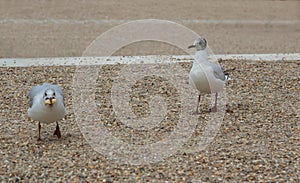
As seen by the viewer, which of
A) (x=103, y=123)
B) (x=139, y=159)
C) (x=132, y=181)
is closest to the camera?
(x=132, y=181)

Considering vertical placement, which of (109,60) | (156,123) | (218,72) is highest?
(218,72)

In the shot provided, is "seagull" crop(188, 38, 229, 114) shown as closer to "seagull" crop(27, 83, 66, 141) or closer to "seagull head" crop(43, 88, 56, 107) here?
"seagull" crop(27, 83, 66, 141)

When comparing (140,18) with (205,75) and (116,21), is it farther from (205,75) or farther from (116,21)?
(205,75)

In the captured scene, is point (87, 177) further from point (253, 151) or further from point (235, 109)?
point (235, 109)

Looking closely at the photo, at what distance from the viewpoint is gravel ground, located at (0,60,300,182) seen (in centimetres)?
348

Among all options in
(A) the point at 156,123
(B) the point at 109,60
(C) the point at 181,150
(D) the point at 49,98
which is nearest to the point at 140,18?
(B) the point at 109,60

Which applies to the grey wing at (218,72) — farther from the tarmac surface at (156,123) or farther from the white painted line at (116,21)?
the white painted line at (116,21)

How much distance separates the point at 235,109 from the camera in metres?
5.04

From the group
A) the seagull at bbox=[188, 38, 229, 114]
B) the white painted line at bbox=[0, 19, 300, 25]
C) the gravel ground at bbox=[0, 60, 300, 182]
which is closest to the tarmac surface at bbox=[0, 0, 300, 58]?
the white painted line at bbox=[0, 19, 300, 25]

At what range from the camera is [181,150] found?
3.92 meters

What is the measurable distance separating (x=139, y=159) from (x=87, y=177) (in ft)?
1.49

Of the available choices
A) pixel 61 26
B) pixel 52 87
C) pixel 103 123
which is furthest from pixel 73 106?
pixel 61 26

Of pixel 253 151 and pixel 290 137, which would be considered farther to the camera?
pixel 290 137

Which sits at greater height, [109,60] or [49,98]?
[49,98]
